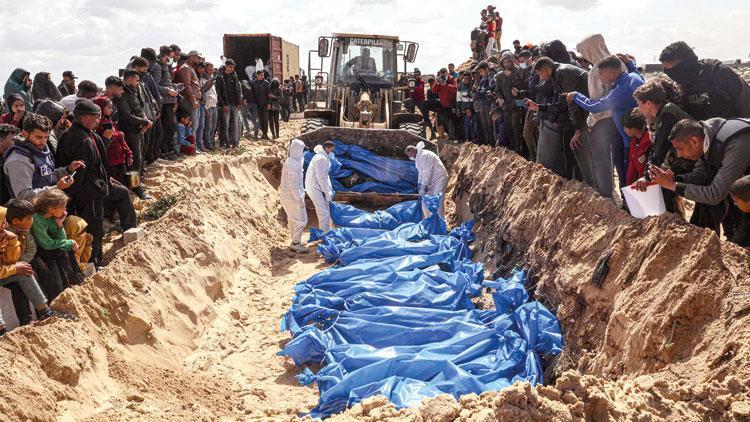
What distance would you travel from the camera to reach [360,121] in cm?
1485

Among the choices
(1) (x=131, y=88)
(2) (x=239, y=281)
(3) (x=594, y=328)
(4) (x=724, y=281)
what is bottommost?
(2) (x=239, y=281)

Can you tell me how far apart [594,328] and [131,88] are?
648 centimetres

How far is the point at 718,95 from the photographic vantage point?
5645mm

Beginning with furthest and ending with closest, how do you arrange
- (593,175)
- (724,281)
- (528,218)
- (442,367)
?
(528,218) < (593,175) < (442,367) < (724,281)

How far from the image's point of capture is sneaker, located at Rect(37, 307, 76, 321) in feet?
16.5

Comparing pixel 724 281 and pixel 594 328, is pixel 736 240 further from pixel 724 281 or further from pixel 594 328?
pixel 594 328

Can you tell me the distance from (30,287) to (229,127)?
31.4ft

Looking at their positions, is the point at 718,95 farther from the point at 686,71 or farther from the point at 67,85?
the point at 67,85

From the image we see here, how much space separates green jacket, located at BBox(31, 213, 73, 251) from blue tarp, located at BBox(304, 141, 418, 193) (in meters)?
7.50

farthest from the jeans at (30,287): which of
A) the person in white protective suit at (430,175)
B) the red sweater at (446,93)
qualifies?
the red sweater at (446,93)

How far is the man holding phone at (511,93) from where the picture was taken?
1030 cm

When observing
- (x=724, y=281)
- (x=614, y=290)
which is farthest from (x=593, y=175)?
(x=724, y=281)

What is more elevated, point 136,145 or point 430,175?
point 136,145

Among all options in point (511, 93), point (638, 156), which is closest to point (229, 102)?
point (511, 93)
